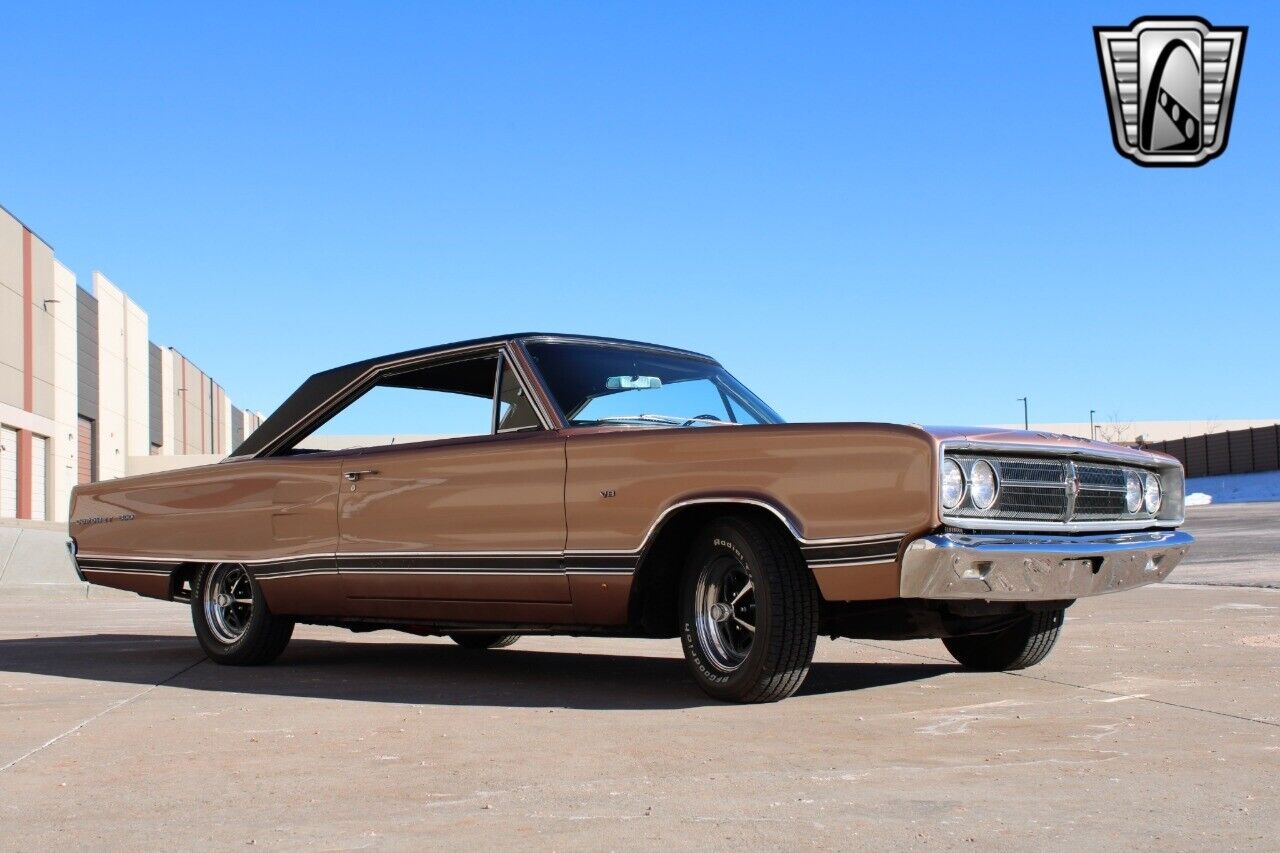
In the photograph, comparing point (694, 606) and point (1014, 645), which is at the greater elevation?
point (694, 606)

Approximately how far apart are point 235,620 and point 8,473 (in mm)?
41735

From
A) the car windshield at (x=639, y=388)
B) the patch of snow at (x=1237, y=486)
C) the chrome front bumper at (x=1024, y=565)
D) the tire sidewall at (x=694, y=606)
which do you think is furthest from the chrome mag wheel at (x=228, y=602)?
the patch of snow at (x=1237, y=486)

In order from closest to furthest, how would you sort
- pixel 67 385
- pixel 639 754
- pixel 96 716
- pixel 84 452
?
pixel 639 754 < pixel 96 716 < pixel 67 385 < pixel 84 452

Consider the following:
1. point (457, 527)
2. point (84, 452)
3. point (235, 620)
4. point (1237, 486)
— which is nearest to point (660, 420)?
point (457, 527)

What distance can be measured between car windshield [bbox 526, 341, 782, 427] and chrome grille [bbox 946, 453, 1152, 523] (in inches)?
51.9

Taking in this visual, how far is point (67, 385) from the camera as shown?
51.9 meters

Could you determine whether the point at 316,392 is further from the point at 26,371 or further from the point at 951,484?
the point at 26,371

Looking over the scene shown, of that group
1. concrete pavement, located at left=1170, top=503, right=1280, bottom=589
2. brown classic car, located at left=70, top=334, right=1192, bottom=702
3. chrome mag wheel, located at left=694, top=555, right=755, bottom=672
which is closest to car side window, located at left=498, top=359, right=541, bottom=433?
brown classic car, located at left=70, top=334, right=1192, bottom=702

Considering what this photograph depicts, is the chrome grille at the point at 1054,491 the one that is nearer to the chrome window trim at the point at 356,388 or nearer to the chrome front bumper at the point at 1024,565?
the chrome front bumper at the point at 1024,565

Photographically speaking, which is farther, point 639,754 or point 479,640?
point 479,640

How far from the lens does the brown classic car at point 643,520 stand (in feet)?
16.9

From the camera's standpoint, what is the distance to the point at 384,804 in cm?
374

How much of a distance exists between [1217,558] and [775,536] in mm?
12143

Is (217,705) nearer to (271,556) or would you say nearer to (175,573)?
(271,556)
